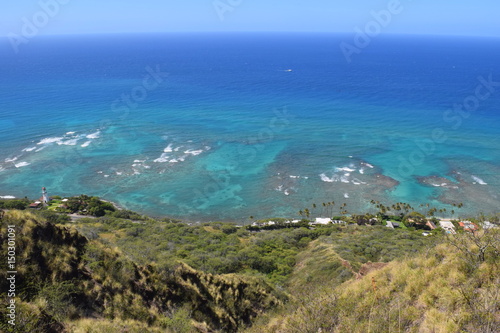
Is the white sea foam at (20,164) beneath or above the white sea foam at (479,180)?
above

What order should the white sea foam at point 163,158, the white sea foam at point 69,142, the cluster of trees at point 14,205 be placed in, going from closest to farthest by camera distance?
the cluster of trees at point 14,205
the white sea foam at point 163,158
the white sea foam at point 69,142

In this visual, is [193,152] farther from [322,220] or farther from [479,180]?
[479,180]

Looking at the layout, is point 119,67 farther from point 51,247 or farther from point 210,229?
point 51,247

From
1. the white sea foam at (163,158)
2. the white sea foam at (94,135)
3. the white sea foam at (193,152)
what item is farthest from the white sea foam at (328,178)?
the white sea foam at (94,135)

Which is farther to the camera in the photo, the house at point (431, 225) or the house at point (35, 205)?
the house at point (35, 205)

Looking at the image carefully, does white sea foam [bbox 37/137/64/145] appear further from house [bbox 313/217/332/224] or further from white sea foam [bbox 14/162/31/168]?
house [bbox 313/217/332/224]

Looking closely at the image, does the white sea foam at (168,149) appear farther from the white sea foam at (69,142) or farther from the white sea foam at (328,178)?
the white sea foam at (328,178)

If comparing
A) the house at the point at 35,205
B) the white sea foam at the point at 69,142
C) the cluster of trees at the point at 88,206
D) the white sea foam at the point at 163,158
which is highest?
the white sea foam at the point at 69,142

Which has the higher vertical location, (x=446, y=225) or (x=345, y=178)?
(x=345, y=178)

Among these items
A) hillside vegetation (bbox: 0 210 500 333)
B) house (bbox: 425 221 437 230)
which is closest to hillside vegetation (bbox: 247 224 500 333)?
hillside vegetation (bbox: 0 210 500 333)

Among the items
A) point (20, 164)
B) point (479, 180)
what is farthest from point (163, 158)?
point (479, 180)
